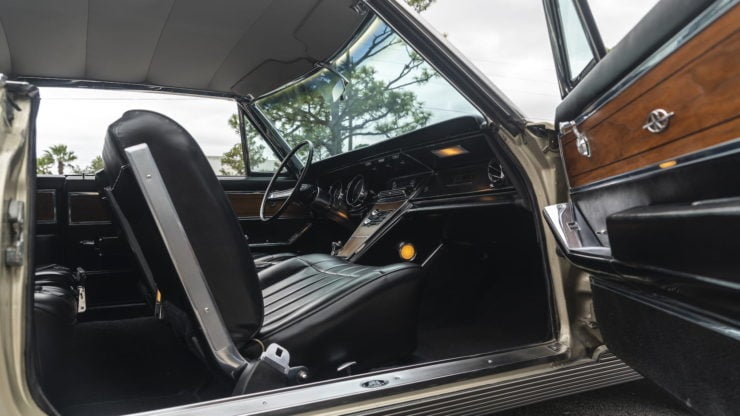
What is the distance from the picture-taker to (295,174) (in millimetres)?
3225

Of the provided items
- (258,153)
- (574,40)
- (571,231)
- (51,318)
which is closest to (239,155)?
(258,153)

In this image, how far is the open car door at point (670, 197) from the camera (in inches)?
30.0

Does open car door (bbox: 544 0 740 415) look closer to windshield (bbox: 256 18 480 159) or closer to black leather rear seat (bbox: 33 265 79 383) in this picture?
windshield (bbox: 256 18 480 159)

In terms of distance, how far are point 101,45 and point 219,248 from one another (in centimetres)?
170

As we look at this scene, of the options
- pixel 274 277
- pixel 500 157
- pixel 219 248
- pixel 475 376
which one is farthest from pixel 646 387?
pixel 219 248

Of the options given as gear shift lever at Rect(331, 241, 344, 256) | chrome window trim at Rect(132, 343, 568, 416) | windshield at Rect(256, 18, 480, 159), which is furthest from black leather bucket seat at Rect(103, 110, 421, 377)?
gear shift lever at Rect(331, 241, 344, 256)

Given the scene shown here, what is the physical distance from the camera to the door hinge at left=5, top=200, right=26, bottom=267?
0.85 metres

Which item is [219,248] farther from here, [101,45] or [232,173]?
[232,173]

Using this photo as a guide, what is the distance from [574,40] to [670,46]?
0.63 m

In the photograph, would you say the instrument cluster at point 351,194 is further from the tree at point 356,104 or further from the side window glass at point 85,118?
the side window glass at point 85,118

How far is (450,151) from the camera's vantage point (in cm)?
223

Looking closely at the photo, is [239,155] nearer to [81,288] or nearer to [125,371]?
[81,288]

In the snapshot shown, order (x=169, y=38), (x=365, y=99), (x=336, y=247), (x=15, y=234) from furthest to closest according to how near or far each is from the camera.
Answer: (x=336, y=247) < (x=365, y=99) < (x=169, y=38) < (x=15, y=234)

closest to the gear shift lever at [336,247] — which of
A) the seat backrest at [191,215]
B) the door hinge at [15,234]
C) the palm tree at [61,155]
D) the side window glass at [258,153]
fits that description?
the side window glass at [258,153]
